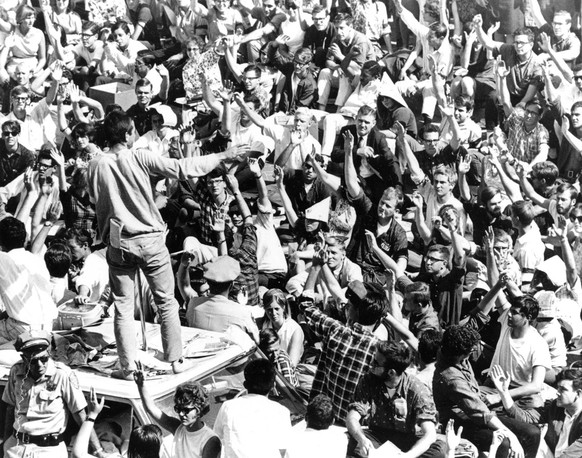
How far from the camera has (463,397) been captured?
1000 centimetres

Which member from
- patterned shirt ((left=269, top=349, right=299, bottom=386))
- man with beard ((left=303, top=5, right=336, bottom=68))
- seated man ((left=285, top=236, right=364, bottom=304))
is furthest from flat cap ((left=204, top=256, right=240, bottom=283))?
man with beard ((left=303, top=5, right=336, bottom=68))

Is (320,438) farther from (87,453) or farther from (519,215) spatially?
(519,215)

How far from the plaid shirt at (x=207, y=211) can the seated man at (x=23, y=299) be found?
2575 mm

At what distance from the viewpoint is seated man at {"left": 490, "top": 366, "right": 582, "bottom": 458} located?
1044cm

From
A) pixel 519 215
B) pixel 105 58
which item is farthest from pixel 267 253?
pixel 105 58

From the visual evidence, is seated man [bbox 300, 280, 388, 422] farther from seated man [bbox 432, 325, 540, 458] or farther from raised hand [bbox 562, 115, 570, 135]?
raised hand [bbox 562, 115, 570, 135]

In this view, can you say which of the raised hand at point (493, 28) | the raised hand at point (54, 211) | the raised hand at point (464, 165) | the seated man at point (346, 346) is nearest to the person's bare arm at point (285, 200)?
the raised hand at point (464, 165)

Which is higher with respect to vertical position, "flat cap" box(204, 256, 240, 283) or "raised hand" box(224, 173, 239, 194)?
"flat cap" box(204, 256, 240, 283)

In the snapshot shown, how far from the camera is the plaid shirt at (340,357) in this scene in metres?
9.95

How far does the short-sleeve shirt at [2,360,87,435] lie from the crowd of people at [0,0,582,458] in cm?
2

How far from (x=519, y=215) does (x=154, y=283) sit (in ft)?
12.7

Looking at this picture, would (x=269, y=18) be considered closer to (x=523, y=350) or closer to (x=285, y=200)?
(x=285, y=200)

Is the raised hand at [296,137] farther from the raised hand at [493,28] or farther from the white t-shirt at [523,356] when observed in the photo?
the white t-shirt at [523,356]

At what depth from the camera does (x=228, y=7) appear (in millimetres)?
17438
